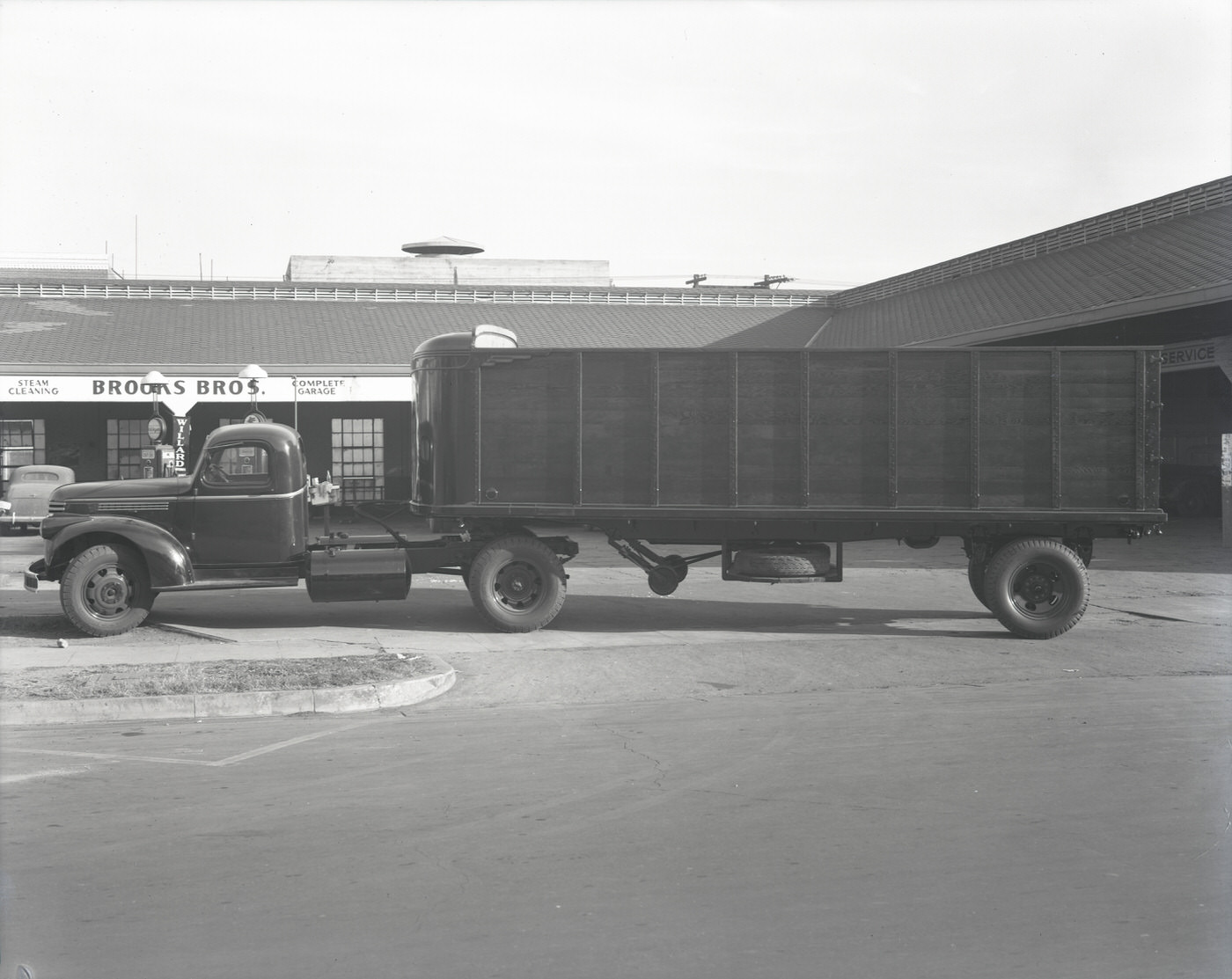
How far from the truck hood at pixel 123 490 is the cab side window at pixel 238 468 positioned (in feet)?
0.85

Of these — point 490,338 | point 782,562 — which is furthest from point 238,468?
point 782,562

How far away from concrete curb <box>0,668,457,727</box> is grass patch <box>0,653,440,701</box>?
0.10 metres

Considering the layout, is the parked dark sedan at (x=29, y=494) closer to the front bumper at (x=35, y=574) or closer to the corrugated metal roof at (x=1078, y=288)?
the front bumper at (x=35, y=574)

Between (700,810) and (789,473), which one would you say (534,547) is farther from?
(700,810)

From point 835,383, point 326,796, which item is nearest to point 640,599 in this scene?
point 835,383

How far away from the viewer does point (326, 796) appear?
22.2 ft

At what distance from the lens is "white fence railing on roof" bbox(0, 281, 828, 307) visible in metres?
35.5

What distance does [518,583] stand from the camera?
43.3 feet

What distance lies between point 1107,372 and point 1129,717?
5146 mm

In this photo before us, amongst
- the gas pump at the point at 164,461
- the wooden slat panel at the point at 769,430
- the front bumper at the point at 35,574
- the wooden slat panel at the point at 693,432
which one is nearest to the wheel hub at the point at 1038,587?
the wooden slat panel at the point at 769,430

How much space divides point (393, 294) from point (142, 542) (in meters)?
26.0

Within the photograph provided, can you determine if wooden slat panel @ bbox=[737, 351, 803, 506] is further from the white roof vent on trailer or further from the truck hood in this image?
the truck hood

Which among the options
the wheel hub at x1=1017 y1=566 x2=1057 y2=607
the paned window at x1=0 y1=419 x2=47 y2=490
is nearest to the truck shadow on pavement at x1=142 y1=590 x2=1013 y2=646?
the wheel hub at x1=1017 y1=566 x2=1057 y2=607

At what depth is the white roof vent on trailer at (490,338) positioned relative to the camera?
13172 mm
